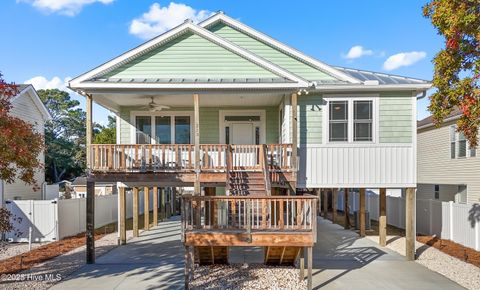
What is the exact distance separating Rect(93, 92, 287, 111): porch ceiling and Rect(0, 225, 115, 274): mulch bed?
5.43 metres

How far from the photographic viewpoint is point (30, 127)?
8.64 metres

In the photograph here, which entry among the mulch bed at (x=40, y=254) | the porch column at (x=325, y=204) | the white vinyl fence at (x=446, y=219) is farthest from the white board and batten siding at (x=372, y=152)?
the porch column at (x=325, y=204)

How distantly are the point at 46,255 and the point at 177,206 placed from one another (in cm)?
1674

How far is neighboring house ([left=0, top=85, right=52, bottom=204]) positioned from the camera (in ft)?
59.3

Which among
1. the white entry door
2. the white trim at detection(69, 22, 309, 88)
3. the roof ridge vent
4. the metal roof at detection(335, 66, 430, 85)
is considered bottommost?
the white entry door

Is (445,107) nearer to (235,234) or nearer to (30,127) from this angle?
(235,234)

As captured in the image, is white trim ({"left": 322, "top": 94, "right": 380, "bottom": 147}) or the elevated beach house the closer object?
the elevated beach house

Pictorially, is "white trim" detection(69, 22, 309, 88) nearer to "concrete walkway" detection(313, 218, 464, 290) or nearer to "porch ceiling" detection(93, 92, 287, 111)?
"porch ceiling" detection(93, 92, 287, 111)

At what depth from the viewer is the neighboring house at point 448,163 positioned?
16672 millimetres

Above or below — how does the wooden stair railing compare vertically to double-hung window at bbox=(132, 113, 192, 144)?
below

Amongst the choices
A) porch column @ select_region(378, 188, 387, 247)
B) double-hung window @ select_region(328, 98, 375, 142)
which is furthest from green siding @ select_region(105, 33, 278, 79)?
porch column @ select_region(378, 188, 387, 247)

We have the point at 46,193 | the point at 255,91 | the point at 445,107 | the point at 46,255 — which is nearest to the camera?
the point at 445,107

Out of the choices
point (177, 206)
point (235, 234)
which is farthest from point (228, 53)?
point (177, 206)

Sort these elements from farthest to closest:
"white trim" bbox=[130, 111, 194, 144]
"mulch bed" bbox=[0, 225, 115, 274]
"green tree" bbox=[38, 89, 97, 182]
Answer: "green tree" bbox=[38, 89, 97, 182], "white trim" bbox=[130, 111, 194, 144], "mulch bed" bbox=[0, 225, 115, 274]
